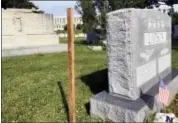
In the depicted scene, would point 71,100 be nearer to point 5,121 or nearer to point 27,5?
point 5,121

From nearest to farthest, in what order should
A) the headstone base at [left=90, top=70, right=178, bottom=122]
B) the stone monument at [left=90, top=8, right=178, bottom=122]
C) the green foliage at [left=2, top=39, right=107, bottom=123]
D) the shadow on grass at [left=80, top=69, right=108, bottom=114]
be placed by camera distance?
the headstone base at [left=90, top=70, right=178, bottom=122] < the stone monument at [left=90, top=8, right=178, bottom=122] < the green foliage at [left=2, top=39, right=107, bottom=123] < the shadow on grass at [left=80, top=69, right=108, bottom=114]

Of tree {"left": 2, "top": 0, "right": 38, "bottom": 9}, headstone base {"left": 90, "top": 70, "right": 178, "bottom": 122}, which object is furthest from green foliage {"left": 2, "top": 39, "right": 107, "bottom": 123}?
tree {"left": 2, "top": 0, "right": 38, "bottom": 9}

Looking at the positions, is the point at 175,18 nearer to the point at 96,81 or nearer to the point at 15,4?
the point at 15,4

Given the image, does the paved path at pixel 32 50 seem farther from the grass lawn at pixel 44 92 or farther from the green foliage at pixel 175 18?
the green foliage at pixel 175 18

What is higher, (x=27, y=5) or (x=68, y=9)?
(x=27, y=5)

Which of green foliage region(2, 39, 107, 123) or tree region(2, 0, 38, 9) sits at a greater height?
tree region(2, 0, 38, 9)

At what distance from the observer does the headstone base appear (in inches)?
135

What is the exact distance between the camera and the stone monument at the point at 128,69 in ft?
11.7

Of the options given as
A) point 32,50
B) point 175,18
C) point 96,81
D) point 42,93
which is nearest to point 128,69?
point 42,93

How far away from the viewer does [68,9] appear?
2.98 meters

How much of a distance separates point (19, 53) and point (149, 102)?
9.34 metres

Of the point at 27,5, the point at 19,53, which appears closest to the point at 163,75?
the point at 19,53

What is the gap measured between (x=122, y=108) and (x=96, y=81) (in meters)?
2.73

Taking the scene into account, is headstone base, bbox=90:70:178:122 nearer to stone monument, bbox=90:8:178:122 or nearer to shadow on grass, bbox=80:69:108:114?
stone monument, bbox=90:8:178:122
